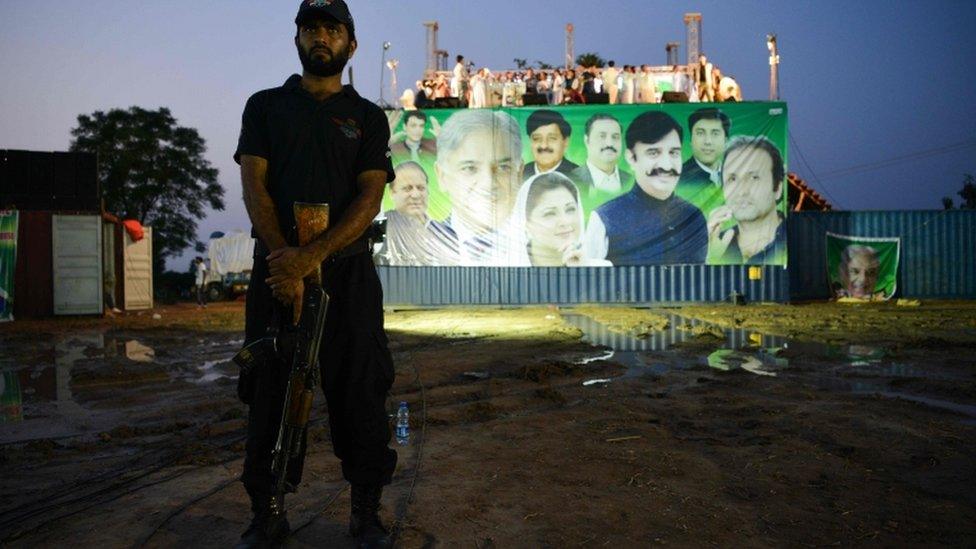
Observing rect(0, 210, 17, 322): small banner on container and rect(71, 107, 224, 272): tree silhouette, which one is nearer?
rect(0, 210, 17, 322): small banner on container

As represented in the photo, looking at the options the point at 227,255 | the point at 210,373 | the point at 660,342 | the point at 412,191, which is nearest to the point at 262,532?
the point at 210,373

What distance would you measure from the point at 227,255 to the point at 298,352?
26.0 m

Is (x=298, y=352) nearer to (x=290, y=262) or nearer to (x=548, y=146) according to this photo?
(x=290, y=262)

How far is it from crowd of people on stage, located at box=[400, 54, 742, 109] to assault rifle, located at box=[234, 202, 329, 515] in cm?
1543

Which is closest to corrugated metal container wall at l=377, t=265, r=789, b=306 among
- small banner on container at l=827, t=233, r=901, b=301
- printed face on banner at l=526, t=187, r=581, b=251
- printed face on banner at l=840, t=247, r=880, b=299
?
printed face on banner at l=526, t=187, r=581, b=251

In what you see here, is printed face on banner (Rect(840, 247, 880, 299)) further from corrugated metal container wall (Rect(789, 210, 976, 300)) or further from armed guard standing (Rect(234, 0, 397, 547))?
armed guard standing (Rect(234, 0, 397, 547))

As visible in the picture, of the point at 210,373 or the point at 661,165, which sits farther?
the point at 661,165

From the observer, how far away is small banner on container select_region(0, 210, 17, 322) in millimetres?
15250

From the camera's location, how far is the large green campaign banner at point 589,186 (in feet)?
51.7

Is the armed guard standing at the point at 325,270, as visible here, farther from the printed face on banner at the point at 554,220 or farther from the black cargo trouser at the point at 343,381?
the printed face on banner at the point at 554,220

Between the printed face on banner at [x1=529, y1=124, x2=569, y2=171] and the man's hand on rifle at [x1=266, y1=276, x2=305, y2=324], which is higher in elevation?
the printed face on banner at [x1=529, y1=124, x2=569, y2=171]

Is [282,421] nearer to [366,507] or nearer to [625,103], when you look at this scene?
[366,507]

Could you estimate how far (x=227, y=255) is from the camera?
2609cm

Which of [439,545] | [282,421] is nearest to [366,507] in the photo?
[439,545]
